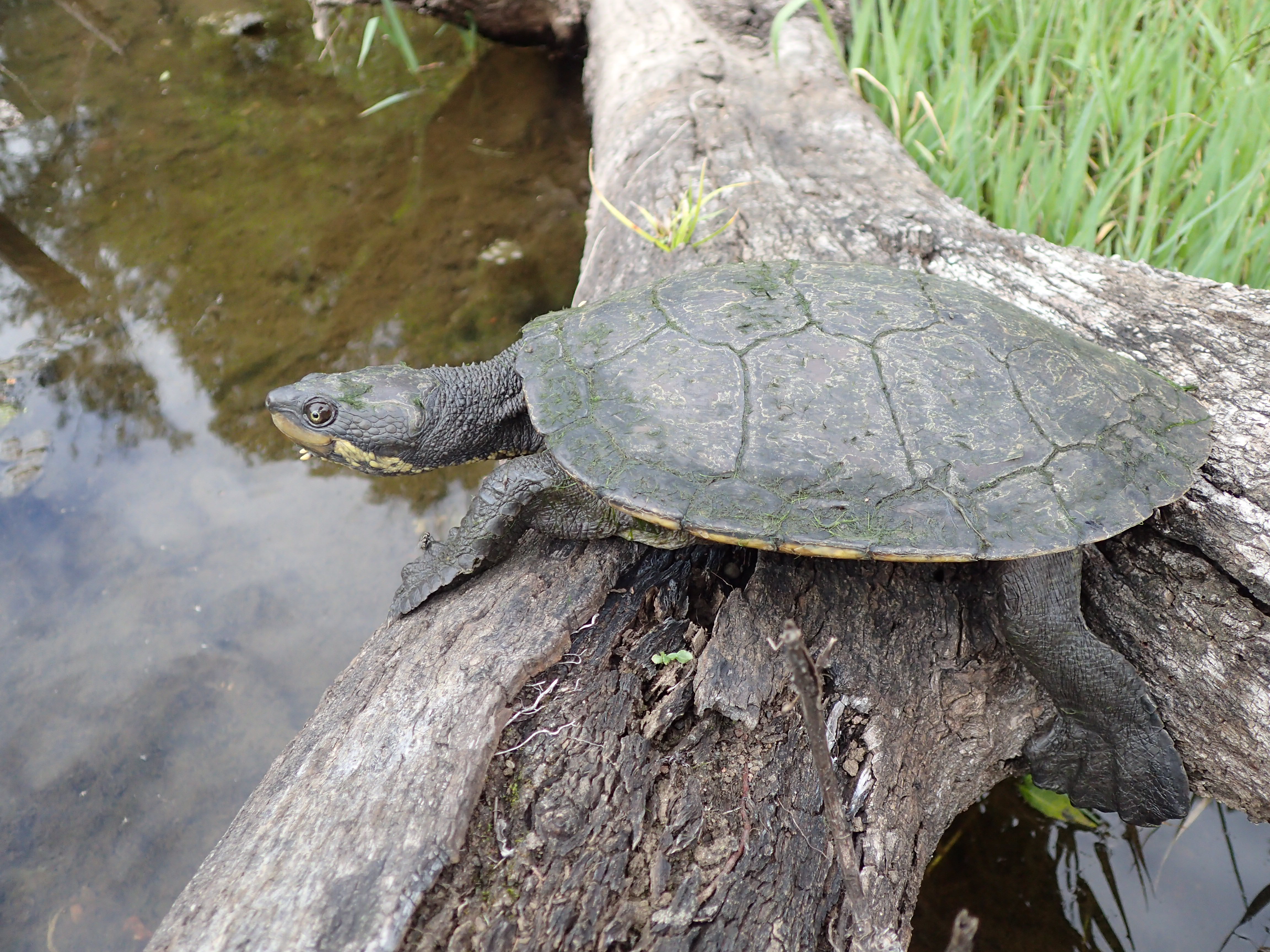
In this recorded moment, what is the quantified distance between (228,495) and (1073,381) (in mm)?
3751

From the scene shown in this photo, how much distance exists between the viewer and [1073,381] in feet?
7.01

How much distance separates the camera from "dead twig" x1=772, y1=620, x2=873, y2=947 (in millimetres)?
1150

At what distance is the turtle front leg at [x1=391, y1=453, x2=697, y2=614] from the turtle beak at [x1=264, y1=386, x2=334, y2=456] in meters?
0.61

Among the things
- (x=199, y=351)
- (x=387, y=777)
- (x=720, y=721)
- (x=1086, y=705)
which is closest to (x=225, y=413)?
(x=199, y=351)

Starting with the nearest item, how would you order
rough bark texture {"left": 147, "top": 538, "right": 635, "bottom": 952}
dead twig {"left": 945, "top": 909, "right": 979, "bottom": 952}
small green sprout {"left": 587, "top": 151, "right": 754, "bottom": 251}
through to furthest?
dead twig {"left": 945, "top": 909, "right": 979, "bottom": 952} → rough bark texture {"left": 147, "top": 538, "right": 635, "bottom": 952} → small green sprout {"left": 587, "top": 151, "right": 754, "bottom": 251}

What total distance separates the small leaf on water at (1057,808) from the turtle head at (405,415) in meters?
2.22

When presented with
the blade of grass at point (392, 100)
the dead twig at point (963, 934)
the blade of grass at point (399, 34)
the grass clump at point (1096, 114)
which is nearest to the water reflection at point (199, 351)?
the blade of grass at point (392, 100)

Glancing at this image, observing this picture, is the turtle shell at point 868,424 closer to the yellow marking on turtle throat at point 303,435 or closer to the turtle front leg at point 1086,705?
the turtle front leg at point 1086,705

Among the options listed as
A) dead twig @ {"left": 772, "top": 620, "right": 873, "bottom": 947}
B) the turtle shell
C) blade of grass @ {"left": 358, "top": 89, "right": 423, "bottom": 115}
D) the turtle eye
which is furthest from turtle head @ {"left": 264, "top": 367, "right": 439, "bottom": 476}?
blade of grass @ {"left": 358, "top": 89, "right": 423, "bottom": 115}

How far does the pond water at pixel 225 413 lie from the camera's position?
271 cm

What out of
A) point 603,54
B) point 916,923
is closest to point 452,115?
point 603,54

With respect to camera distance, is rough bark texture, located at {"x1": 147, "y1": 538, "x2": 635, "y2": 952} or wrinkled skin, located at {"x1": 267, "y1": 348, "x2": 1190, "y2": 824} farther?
wrinkled skin, located at {"x1": 267, "y1": 348, "x2": 1190, "y2": 824}

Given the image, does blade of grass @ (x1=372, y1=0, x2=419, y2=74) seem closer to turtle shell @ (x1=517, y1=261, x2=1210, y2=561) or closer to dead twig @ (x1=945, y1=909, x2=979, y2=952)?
turtle shell @ (x1=517, y1=261, x2=1210, y2=561)

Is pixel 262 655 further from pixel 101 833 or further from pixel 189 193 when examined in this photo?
pixel 189 193
